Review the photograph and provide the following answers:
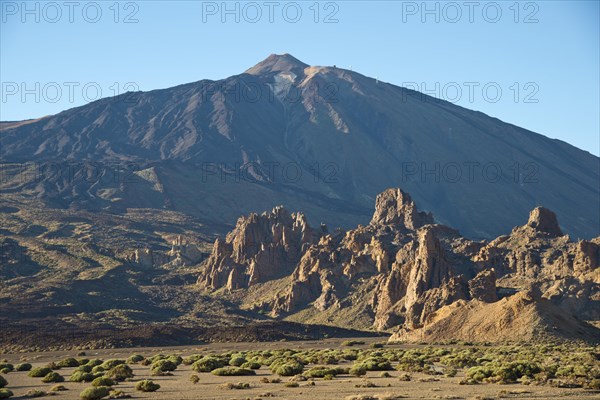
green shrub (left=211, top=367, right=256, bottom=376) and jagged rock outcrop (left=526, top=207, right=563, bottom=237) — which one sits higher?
jagged rock outcrop (left=526, top=207, right=563, bottom=237)

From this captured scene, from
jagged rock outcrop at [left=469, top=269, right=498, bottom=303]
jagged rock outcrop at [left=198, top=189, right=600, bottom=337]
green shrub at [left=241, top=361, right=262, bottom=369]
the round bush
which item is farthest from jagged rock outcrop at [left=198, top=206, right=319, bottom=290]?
Result: the round bush

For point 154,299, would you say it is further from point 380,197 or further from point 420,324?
point 420,324

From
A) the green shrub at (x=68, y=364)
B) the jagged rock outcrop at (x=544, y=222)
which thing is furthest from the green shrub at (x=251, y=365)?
the jagged rock outcrop at (x=544, y=222)

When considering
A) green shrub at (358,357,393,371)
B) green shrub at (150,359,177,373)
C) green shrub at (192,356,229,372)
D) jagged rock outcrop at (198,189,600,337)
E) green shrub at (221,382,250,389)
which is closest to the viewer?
green shrub at (221,382,250,389)

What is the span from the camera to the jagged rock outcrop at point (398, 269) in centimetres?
11069

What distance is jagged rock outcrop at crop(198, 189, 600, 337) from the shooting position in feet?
363

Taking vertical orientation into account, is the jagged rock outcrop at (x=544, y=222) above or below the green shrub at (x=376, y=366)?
above

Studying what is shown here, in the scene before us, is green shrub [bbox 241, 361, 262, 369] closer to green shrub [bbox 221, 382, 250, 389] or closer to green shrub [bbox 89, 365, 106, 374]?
green shrub [bbox 89, 365, 106, 374]

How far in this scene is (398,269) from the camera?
12550 cm

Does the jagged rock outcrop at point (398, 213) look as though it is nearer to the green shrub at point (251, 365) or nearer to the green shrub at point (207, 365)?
the green shrub at point (207, 365)

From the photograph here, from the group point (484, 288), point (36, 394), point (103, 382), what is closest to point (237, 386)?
point (103, 382)

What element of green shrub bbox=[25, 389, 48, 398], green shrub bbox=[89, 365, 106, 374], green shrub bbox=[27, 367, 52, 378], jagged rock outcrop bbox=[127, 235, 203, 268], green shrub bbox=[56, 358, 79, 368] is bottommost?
green shrub bbox=[56, 358, 79, 368]

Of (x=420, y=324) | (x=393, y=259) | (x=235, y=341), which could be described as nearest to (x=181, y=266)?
(x=393, y=259)

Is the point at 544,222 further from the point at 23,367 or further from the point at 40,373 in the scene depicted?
the point at 40,373
